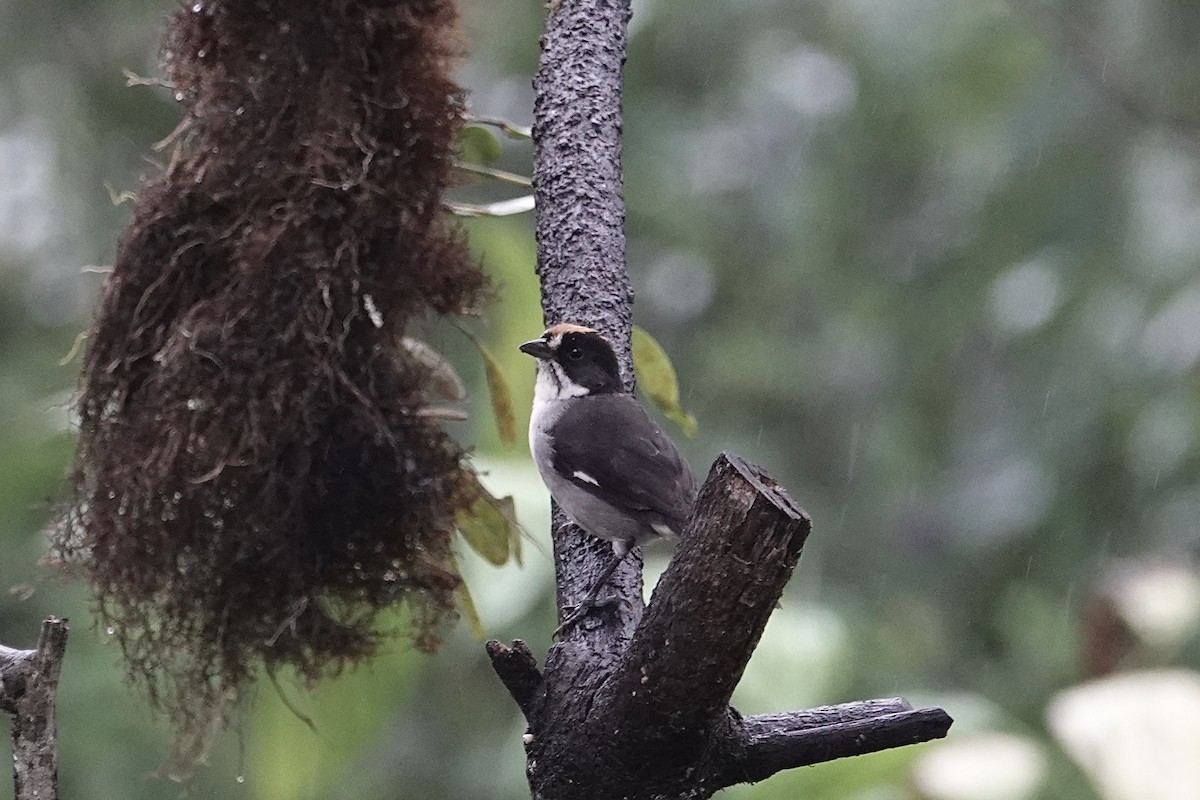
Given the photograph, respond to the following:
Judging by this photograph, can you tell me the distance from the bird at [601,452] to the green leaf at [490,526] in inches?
5.2

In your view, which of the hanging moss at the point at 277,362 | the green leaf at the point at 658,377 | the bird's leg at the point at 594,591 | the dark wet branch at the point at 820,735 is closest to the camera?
the dark wet branch at the point at 820,735

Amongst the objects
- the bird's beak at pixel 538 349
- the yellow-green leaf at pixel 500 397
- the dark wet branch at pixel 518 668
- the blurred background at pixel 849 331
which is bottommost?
the dark wet branch at pixel 518 668

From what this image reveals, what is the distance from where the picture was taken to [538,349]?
340 centimetres

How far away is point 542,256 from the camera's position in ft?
10.4

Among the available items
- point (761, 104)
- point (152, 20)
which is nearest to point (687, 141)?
point (761, 104)

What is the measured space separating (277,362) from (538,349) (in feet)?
2.65

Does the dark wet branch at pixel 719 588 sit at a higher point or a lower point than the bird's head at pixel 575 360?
lower

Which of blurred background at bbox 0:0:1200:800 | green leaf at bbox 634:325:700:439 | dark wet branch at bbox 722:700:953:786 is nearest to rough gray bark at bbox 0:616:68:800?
dark wet branch at bbox 722:700:953:786

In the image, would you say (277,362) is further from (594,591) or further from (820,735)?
(820,735)

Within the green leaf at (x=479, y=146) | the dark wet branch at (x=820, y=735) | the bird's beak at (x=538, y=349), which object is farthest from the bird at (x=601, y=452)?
the dark wet branch at (x=820, y=735)

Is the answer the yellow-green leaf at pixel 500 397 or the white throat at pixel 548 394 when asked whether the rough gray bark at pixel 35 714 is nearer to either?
the yellow-green leaf at pixel 500 397

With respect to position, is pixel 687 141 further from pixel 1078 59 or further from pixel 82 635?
pixel 82 635

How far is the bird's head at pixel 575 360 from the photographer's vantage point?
10.4 ft

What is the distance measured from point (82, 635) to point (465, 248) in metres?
2.84
